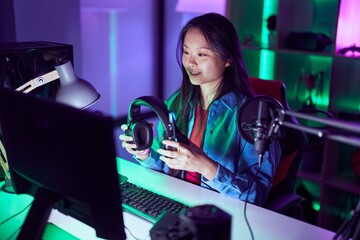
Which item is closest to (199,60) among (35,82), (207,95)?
(207,95)

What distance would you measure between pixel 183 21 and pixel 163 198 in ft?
8.21

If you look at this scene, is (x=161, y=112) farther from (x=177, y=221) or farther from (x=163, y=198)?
(x=177, y=221)

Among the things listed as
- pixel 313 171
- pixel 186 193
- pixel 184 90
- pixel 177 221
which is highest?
pixel 184 90

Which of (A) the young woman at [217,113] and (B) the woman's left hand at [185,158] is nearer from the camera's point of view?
(B) the woman's left hand at [185,158]

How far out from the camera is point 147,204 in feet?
4.70

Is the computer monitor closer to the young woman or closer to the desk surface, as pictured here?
the desk surface

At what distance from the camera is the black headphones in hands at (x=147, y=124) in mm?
1411

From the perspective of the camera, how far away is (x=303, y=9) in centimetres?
293

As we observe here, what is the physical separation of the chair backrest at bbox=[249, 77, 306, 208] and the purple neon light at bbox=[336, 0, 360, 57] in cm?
99

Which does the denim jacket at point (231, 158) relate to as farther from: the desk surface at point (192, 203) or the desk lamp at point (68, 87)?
the desk lamp at point (68, 87)

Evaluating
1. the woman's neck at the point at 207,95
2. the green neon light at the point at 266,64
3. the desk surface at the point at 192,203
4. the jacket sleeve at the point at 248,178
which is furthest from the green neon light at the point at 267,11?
the desk surface at the point at 192,203

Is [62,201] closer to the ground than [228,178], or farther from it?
farther from it

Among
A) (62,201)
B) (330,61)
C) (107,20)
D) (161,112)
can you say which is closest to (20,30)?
(107,20)

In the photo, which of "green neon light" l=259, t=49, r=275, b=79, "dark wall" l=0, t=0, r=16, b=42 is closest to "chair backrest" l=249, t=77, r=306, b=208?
"green neon light" l=259, t=49, r=275, b=79
